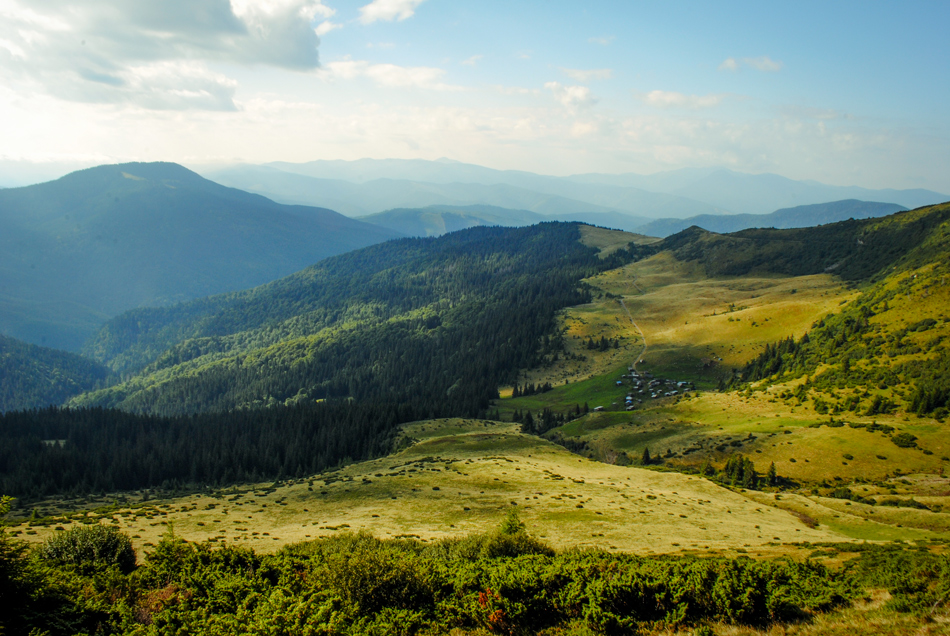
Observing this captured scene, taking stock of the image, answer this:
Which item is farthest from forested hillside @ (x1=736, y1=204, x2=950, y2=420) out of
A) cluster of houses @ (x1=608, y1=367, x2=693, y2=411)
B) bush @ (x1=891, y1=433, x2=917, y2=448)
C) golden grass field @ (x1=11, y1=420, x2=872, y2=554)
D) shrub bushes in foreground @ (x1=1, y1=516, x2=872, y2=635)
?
shrub bushes in foreground @ (x1=1, y1=516, x2=872, y2=635)

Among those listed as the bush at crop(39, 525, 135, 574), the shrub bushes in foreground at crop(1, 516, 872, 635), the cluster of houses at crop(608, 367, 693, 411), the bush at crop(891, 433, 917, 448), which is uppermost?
the shrub bushes in foreground at crop(1, 516, 872, 635)

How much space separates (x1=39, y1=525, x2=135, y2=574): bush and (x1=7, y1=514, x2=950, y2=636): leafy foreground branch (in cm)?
653

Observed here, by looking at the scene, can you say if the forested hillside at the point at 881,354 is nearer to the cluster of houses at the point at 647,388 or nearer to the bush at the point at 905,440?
the bush at the point at 905,440

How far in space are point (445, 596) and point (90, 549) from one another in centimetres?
3069

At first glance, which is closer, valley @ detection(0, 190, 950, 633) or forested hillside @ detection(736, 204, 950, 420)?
valley @ detection(0, 190, 950, 633)

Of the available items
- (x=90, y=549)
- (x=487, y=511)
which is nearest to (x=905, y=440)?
(x=487, y=511)

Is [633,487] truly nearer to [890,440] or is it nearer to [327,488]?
[327,488]

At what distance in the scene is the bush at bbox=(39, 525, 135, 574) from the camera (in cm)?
3638

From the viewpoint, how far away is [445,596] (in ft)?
85.8

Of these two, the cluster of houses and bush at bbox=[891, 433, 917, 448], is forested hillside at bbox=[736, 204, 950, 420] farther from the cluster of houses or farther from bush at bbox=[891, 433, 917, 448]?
the cluster of houses

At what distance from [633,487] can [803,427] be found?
61.3 metres

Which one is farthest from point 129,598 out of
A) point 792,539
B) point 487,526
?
point 792,539

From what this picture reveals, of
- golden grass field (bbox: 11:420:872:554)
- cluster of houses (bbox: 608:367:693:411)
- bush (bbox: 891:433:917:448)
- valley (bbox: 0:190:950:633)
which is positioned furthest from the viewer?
cluster of houses (bbox: 608:367:693:411)

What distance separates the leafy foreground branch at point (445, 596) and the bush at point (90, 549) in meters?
6.53
